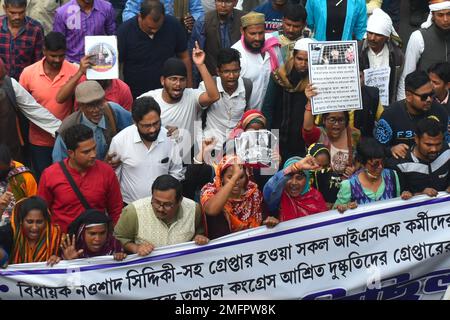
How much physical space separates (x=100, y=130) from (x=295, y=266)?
2159 millimetres

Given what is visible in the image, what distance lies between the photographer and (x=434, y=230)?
9.15 m

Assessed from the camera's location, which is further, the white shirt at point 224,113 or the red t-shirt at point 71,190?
the white shirt at point 224,113

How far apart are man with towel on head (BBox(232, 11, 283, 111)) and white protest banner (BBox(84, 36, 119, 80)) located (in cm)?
125

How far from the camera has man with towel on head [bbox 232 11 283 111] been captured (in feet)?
36.0

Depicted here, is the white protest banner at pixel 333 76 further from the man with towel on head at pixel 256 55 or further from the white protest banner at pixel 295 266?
the white protest banner at pixel 295 266

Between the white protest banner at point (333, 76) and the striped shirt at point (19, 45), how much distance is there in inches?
110

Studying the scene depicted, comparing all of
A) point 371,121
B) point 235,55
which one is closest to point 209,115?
point 235,55

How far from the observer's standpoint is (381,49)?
11.5 metres

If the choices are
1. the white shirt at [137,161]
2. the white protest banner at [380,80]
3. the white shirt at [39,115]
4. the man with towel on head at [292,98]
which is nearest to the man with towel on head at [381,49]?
the white protest banner at [380,80]

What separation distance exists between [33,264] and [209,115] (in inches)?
104

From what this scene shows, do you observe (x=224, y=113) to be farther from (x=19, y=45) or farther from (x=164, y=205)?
(x=19, y=45)

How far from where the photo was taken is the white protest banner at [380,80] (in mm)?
11062

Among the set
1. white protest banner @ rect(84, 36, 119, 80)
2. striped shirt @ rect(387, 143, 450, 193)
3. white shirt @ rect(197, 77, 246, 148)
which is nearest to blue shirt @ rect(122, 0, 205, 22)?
white protest banner @ rect(84, 36, 119, 80)

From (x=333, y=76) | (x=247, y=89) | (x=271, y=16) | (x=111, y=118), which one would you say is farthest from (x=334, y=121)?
(x=271, y=16)
